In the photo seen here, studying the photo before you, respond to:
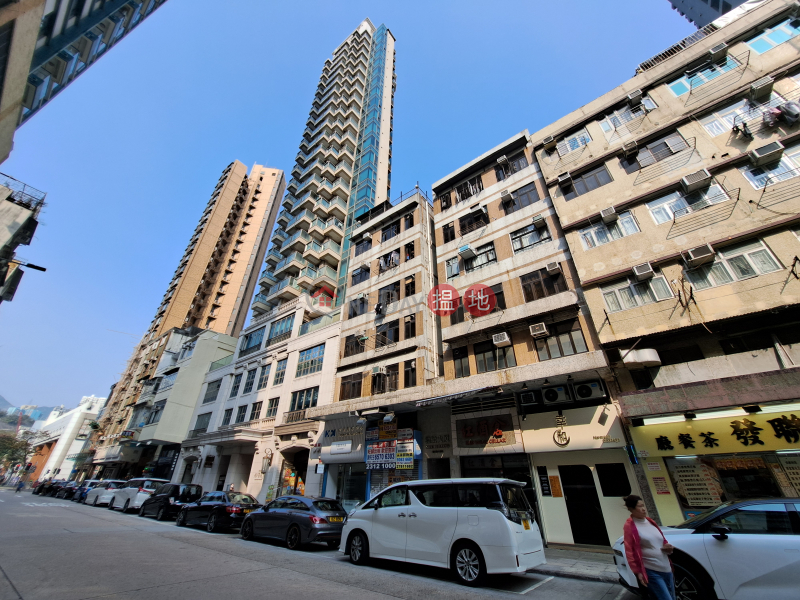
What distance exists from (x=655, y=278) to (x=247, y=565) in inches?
600

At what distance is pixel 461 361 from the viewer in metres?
16.5

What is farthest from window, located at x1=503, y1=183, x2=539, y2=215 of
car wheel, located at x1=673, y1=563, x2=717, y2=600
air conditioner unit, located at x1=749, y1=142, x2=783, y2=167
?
car wheel, located at x1=673, y1=563, x2=717, y2=600

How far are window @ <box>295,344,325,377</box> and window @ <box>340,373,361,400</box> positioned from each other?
9.17ft

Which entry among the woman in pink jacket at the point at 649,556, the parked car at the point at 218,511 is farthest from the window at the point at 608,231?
the parked car at the point at 218,511

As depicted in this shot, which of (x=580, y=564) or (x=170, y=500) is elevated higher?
(x=170, y=500)

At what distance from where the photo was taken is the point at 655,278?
12.2 metres

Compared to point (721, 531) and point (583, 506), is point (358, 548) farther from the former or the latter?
point (583, 506)

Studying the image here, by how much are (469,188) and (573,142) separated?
6.02 m

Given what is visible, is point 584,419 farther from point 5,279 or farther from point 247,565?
point 5,279

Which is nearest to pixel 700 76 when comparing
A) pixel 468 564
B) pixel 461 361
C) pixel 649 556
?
pixel 461 361

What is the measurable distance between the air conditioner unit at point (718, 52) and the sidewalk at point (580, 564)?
1952 cm

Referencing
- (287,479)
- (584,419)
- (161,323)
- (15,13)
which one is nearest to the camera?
(15,13)

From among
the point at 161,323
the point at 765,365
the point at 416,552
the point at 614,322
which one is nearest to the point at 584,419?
the point at 614,322

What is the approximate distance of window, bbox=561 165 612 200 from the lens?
15.3m
